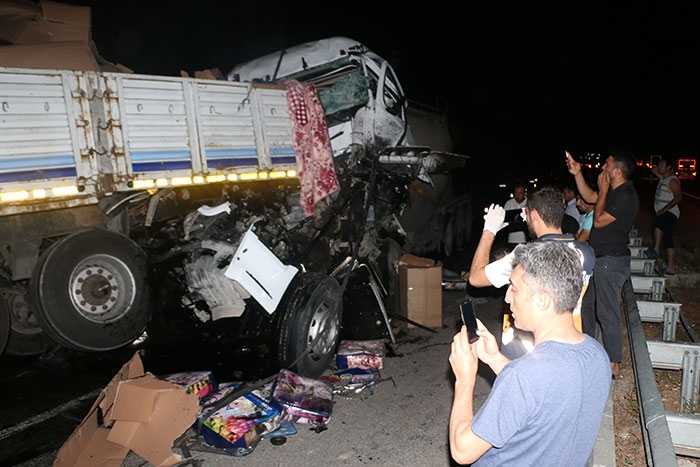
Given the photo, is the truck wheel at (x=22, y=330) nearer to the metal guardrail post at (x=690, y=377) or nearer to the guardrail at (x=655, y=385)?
the guardrail at (x=655, y=385)

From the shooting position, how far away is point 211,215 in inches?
195

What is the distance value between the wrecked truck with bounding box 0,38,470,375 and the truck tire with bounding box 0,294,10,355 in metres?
0.02

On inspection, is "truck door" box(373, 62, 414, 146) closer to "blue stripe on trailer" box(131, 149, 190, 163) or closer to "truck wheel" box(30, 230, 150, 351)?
"blue stripe on trailer" box(131, 149, 190, 163)

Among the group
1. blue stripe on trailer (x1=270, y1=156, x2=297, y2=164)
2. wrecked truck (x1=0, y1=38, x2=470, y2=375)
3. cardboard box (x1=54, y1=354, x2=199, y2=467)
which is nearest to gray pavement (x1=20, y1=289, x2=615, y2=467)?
cardboard box (x1=54, y1=354, x2=199, y2=467)

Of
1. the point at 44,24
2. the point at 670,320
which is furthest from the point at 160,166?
the point at 670,320

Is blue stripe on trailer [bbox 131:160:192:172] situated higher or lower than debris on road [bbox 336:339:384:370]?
higher

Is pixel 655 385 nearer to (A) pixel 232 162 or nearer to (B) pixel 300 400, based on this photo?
(B) pixel 300 400

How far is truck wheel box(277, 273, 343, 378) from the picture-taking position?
175 inches

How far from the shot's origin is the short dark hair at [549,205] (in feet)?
9.38

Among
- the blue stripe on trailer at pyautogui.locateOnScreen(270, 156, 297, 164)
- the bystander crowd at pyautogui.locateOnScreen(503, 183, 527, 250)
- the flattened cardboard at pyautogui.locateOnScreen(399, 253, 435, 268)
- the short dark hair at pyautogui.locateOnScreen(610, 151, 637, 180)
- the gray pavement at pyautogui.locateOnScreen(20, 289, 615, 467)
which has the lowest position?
the gray pavement at pyautogui.locateOnScreen(20, 289, 615, 467)

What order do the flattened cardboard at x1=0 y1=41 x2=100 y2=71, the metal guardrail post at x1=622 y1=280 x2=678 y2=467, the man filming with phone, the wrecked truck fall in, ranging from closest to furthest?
the man filming with phone < the metal guardrail post at x1=622 y1=280 x2=678 y2=467 < the flattened cardboard at x1=0 y1=41 x2=100 y2=71 < the wrecked truck

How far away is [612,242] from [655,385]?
2344mm

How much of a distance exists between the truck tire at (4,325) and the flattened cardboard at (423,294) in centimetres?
470

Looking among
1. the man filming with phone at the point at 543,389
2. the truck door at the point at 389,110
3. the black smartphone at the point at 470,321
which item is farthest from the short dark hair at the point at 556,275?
the truck door at the point at 389,110
